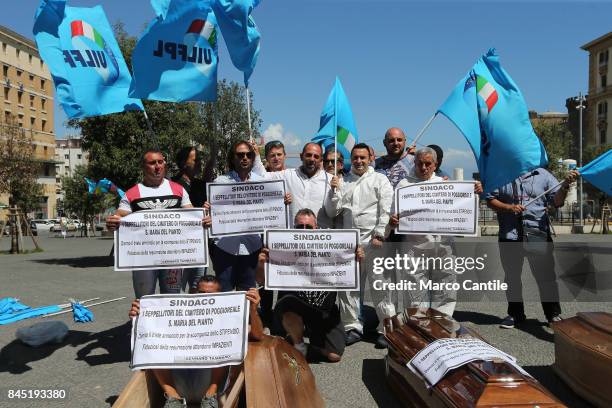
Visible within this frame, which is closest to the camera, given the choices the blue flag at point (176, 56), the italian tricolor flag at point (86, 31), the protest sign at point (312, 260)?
the protest sign at point (312, 260)

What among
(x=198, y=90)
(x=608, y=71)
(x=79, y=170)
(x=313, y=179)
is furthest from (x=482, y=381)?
(x=608, y=71)

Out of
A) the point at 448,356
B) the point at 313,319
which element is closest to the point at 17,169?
the point at 313,319

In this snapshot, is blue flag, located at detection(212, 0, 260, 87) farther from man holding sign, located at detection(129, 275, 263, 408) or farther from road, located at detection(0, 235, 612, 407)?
road, located at detection(0, 235, 612, 407)

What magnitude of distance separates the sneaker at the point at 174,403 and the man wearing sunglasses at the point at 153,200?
1926 mm

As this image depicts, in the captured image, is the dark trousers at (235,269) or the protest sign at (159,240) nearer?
the protest sign at (159,240)

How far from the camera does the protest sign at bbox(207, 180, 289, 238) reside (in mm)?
5129

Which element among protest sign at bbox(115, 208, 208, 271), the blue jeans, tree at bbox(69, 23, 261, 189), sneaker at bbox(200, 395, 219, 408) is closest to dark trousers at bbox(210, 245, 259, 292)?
the blue jeans

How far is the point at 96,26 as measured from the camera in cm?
663

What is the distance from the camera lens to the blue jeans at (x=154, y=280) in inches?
208

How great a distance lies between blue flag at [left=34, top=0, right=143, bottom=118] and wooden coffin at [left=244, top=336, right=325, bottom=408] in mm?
3878

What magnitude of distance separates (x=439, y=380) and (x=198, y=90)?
13.7 ft

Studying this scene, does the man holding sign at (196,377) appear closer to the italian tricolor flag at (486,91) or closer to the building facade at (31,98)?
the italian tricolor flag at (486,91)

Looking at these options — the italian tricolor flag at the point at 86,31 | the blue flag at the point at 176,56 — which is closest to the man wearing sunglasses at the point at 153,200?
the blue flag at the point at 176,56

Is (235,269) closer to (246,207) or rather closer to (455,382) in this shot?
(246,207)
